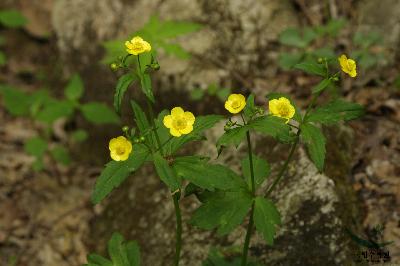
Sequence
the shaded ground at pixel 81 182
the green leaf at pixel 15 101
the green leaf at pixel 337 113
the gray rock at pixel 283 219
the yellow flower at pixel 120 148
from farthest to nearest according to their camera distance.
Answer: the green leaf at pixel 15 101 → the shaded ground at pixel 81 182 → the gray rock at pixel 283 219 → the green leaf at pixel 337 113 → the yellow flower at pixel 120 148

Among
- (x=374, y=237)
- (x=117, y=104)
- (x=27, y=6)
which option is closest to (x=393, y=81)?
(x=374, y=237)

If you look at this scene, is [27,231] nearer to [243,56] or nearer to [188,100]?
[188,100]

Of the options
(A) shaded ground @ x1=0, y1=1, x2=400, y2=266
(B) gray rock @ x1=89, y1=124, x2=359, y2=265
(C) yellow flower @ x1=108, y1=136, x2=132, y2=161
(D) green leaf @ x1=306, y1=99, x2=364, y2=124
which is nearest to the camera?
(C) yellow flower @ x1=108, y1=136, x2=132, y2=161

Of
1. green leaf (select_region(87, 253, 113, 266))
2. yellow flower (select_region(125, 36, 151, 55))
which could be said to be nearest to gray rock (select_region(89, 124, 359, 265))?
green leaf (select_region(87, 253, 113, 266))

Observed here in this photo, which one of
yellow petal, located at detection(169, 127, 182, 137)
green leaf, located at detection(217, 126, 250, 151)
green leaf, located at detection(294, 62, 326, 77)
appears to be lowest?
green leaf, located at detection(217, 126, 250, 151)

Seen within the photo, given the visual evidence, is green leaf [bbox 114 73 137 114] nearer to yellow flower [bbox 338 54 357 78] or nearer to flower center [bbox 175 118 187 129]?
flower center [bbox 175 118 187 129]

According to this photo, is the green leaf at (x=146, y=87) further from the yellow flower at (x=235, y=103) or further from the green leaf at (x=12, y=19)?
the green leaf at (x=12, y=19)

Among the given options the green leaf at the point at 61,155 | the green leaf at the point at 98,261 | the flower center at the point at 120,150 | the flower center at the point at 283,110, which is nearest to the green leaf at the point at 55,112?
the green leaf at the point at 61,155
